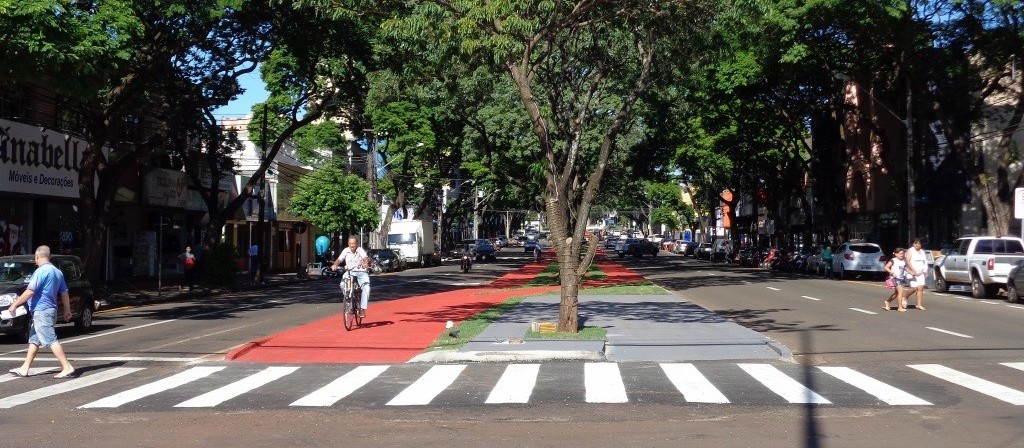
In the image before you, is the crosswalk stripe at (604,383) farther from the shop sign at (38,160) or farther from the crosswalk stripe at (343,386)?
the shop sign at (38,160)

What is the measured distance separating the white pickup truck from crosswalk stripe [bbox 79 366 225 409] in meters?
22.5

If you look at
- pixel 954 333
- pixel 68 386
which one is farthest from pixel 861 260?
pixel 68 386

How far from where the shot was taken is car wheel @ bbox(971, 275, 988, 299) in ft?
98.4

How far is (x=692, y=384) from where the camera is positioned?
41.3 ft

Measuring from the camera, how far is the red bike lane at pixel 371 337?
16.1 metres

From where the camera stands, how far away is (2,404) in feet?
37.4

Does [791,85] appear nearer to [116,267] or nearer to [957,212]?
[957,212]

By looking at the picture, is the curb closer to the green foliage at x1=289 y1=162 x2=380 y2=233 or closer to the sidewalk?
the sidewalk

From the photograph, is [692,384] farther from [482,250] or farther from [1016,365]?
[482,250]

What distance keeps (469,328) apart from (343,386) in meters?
6.82

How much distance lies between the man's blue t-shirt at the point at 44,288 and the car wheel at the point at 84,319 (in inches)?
298

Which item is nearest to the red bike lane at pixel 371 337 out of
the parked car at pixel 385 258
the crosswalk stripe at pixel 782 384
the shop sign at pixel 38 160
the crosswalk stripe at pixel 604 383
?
the crosswalk stripe at pixel 604 383

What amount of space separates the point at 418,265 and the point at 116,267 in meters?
26.6

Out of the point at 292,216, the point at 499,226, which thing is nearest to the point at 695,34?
the point at 292,216
